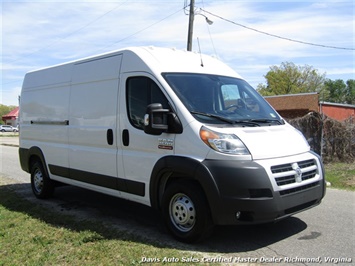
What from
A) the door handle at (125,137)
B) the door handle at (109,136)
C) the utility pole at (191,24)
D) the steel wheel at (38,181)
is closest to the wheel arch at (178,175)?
the door handle at (125,137)

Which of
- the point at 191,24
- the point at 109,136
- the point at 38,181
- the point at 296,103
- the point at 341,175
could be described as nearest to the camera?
the point at 109,136

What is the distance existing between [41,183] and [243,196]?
5108 mm

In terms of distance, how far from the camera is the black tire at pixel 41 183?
7762 millimetres

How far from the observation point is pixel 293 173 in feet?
14.9

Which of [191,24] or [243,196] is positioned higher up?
[191,24]

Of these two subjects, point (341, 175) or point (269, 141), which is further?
point (341, 175)

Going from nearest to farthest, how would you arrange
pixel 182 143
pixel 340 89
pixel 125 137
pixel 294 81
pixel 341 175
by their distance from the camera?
pixel 182 143
pixel 125 137
pixel 341 175
pixel 294 81
pixel 340 89

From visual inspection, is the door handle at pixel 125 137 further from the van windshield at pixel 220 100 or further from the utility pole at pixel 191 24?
the utility pole at pixel 191 24

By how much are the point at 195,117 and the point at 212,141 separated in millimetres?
431

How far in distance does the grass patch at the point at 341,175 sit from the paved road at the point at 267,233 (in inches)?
63.0

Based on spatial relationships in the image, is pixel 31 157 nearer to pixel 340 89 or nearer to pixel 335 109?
pixel 335 109

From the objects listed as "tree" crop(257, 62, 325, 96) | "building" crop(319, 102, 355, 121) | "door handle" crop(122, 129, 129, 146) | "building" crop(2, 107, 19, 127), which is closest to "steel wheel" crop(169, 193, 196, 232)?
"door handle" crop(122, 129, 129, 146)

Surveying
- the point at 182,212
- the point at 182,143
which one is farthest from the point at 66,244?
the point at 182,143

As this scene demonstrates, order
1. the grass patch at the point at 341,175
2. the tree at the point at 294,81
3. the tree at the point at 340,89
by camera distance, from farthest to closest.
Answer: the tree at the point at 340,89 → the tree at the point at 294,81 → the grass patch at the point at 341,175
